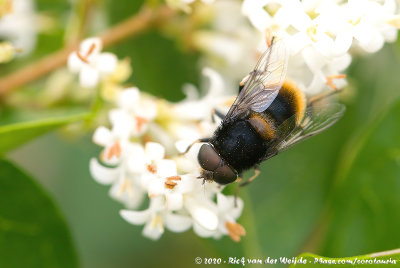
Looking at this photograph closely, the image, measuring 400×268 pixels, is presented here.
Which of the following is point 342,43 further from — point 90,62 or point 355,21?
point 90,62

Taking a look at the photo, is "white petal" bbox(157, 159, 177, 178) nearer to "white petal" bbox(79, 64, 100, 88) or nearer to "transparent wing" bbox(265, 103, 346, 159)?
"transparent wing" bbox(265, 103, 346, 159)

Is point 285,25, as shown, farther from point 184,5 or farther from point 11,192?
point 11,192

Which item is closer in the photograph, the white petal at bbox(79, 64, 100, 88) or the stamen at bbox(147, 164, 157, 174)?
the stamen at bbox(147, 164, 157, 174)

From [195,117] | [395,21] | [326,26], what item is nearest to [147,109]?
[195,117]

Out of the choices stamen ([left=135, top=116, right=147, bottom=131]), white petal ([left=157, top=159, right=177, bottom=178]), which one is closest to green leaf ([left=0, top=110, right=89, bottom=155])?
stamen ([left=135, top=116, right=147, bottom=131])

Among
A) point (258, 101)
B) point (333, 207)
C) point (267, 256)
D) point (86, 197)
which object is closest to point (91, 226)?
point (86, 197)

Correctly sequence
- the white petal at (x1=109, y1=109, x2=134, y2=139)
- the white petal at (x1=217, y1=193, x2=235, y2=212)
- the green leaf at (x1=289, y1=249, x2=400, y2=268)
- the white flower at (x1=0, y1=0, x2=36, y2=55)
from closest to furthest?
the green leaf at (x1=289, y1=249, x2=400, y2=268) → the white petal at (x1=217, y1=193, x2=235, y2=212) → the white petal at (x1=109, y1=109, x2=134, y2=139) → the white flower at (x1=0, y1=0, x2=36, y2=55)
